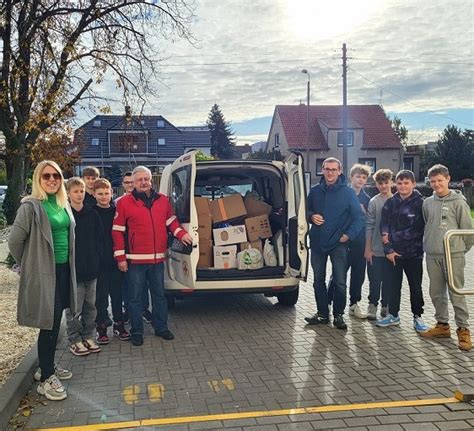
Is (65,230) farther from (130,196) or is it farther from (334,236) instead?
(334,236)

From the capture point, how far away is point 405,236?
5.70 metres

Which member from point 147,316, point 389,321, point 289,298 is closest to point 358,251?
point 389,321

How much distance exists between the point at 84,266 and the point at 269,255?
263 centimetres

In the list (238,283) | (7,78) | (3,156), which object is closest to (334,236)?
(238,283)

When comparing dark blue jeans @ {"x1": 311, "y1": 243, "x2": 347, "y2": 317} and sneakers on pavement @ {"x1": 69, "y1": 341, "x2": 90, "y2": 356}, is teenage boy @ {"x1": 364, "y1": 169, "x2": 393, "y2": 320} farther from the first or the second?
sneakers on pavement @ {"x1": 69, "y1": 341, "x2": 90, "y2": 356}

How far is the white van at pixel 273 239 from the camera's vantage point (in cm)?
596

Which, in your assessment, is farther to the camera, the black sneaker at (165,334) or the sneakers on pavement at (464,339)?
the black sneaker at (165,334)

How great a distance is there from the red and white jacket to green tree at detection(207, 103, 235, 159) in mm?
65744

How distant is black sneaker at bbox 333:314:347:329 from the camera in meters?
6.02

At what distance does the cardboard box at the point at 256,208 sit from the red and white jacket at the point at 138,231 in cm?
188

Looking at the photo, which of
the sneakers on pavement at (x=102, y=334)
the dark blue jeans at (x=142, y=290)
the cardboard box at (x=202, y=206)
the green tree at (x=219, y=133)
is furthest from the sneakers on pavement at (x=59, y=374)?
the green tree at (x=219, y=133)

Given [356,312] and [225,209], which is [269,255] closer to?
[225,209]

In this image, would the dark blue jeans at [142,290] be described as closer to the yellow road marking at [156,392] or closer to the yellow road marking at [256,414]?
the yellow road marking at [156,392]

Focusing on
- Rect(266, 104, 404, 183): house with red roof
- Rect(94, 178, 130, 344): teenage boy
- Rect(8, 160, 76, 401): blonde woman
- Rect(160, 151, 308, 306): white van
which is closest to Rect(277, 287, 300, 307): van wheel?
Rect(160, 151, 308, 306): white van
